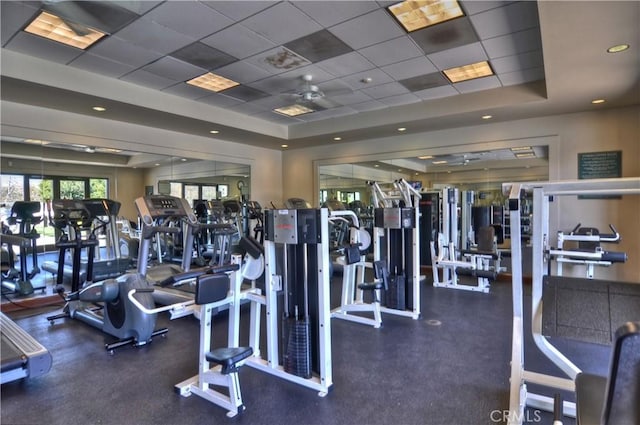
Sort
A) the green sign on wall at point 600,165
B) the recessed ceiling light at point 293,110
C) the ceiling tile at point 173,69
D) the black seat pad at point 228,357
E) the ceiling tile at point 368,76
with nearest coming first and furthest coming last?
1. the black seat pad at point 228,357
2. the ceiling tile at point 173,69
3. the ceiling tile at point 368,76
4. the green sign on wall at point 600,165
5. the recessed ceiling light at point 293,110

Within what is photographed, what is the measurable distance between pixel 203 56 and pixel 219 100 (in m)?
1.60

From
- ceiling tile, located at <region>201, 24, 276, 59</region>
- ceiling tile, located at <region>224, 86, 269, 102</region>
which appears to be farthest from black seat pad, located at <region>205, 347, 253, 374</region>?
ceiling tile, located at <region>224, 86, 269, 102</region>

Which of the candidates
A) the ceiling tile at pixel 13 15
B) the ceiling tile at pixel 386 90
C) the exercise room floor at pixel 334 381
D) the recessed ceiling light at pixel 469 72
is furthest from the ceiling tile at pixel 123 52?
→ the recessed ceiling light at pixel 469 72

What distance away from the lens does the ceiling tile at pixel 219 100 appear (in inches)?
209

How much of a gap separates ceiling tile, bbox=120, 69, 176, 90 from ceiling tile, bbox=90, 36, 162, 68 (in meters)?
0.28

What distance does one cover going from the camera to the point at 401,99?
5492 millimetres

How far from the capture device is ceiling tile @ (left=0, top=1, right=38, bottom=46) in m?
2.87

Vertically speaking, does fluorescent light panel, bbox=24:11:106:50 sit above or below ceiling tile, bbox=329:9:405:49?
below

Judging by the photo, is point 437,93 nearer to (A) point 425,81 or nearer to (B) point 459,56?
(A) point 425,81

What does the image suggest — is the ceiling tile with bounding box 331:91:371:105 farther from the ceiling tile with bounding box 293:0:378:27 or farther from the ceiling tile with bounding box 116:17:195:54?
the ceiling tile with bounding box 116:17:195:54

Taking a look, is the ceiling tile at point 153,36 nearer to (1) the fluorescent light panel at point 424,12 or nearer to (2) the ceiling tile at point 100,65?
(2) the ceiling tile at point 100,65

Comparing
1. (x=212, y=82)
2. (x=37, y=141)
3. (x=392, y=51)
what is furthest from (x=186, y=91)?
(x=392, y=51)

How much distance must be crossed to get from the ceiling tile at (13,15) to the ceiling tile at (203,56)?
3.98 feet

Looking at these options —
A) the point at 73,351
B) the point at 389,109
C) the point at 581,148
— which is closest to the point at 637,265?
the point at 581,148
